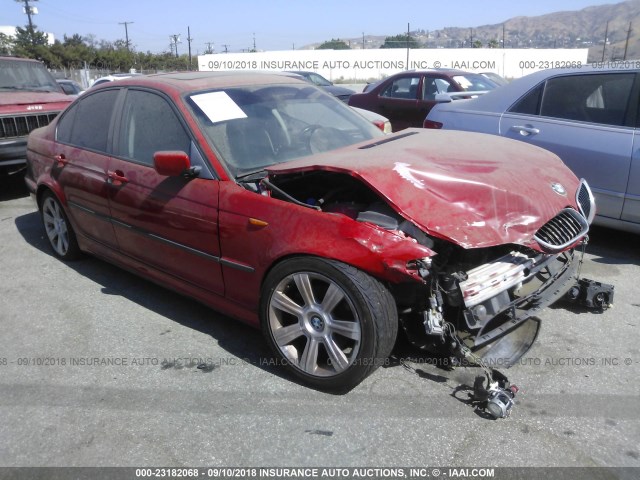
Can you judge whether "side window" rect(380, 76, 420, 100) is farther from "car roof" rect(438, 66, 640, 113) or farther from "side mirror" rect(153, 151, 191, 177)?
"side mirror" rect(153, 151, 191, 177)

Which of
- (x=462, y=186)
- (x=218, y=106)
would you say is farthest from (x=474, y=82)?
(x=462, y=186)

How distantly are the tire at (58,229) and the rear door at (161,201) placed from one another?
1.06m

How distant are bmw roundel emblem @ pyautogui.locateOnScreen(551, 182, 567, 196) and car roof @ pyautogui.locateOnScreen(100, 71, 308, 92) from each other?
2154 mm

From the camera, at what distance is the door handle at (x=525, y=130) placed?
4.99 m

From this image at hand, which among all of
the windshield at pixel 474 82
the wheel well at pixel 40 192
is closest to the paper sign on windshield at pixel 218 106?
the wheel well at pixel 40 192

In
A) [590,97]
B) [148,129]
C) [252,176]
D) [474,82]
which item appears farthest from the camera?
[474,82]

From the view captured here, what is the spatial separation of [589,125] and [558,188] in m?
1.93

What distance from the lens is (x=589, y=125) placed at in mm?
4742

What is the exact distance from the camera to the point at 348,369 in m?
2.84

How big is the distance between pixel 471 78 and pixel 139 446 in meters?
9.60

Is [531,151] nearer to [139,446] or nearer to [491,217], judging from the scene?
[491,217]

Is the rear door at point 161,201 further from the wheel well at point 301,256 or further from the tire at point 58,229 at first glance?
the tire at point 58,229

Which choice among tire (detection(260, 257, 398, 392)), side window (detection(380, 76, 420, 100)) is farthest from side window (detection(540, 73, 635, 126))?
side window (detection(380, 76, 420, 100))

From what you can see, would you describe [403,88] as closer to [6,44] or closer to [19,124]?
[19,124]
